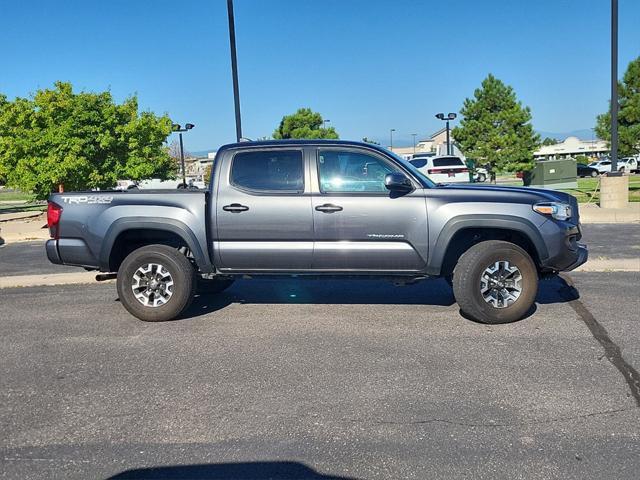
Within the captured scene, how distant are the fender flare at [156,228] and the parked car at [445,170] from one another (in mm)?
15579

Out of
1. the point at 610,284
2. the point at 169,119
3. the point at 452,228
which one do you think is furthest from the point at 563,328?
the point at 169,119

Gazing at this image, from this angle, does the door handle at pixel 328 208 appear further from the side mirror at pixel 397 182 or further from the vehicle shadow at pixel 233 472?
the vehicle shadow at pixel 233 472

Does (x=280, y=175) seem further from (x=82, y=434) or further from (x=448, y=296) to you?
(x=82, y=434)

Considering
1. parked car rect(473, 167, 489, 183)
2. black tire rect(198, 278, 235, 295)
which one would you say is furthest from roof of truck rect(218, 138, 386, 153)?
parked car rect(473, 167, 489, 183)

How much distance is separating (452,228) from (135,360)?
320 centimetres

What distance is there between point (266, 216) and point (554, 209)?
9.39 ft

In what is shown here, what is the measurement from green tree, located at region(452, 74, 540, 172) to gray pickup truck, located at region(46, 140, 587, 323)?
2279 cm

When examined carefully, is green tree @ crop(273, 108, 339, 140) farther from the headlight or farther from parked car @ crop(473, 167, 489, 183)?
the headlight

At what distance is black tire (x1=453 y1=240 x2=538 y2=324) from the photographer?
18.4 ft

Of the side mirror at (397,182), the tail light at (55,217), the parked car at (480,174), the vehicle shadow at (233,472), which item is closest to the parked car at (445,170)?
the parked car at (480,174)

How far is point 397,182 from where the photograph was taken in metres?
5.59

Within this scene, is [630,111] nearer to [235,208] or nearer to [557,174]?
[557,174]

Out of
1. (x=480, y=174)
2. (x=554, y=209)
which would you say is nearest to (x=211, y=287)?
(x=554, y=209)

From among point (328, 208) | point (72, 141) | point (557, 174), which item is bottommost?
point (328, 208)
